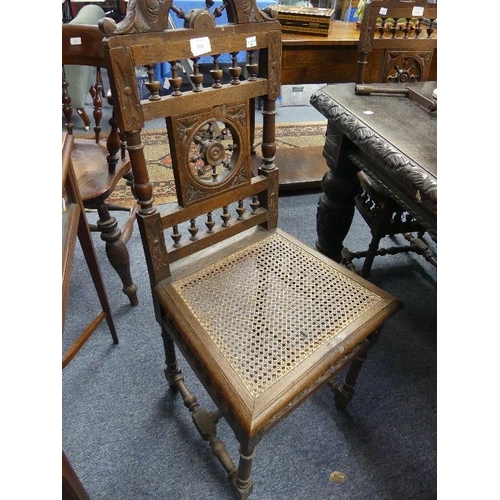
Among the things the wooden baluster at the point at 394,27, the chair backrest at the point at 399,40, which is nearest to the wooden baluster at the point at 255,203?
the chair backrest at the point at 399,40

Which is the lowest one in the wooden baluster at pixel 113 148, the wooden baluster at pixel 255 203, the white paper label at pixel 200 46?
the wooden baluster at pixel 255 203

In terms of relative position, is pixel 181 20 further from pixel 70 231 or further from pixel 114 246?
pixel 70 231

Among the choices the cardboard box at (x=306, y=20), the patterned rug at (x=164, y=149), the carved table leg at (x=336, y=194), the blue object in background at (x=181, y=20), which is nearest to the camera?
the carved table leg at (x=336, y=194)

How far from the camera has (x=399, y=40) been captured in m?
1.40

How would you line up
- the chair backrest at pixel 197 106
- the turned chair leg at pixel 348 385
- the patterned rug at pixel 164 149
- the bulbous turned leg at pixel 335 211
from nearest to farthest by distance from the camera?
1. the chair backrest at pixel 197 106
2. the turned chair leg at pixel 348 385
3. the bulbous turned leg at pixel 335 211
4. the patterned rug at pixel 164 149

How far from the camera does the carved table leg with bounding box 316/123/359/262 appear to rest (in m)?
1.22

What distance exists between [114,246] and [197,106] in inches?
27.3

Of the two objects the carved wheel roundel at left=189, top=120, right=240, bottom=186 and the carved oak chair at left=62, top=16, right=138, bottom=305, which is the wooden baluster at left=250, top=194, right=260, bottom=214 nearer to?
the carved wheel roundel at left=189, top=120, right=240, bottom=186

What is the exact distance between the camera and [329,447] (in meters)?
1.12

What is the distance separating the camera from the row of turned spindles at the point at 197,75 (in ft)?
2.42

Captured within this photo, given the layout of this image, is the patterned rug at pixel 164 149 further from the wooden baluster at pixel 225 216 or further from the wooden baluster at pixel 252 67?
the wooden baluster at pixel 252 67

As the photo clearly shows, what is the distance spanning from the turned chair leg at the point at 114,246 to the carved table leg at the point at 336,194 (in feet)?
2.44

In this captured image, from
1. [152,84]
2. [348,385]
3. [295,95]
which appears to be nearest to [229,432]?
[348,385]

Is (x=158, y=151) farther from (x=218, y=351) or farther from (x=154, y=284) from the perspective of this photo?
(x=218, y=351)
